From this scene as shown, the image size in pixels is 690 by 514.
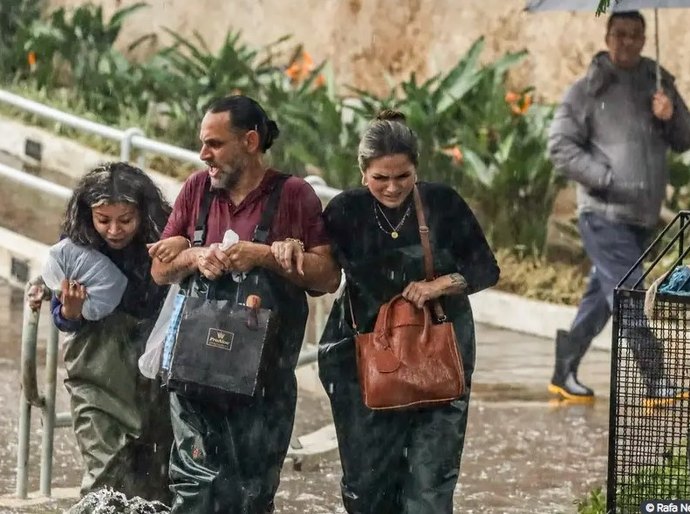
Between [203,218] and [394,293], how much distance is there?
666 millimetres

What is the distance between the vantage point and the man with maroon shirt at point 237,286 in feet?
20.9

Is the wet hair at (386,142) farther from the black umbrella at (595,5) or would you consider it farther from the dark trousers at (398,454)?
the black umbrella at (595,5)

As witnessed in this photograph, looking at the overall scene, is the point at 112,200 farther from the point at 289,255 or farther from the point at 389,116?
the point at 389,116

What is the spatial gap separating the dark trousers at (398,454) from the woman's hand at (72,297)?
962 millimetres

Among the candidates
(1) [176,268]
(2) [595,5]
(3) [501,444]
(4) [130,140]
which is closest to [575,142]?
(2) [595,5]

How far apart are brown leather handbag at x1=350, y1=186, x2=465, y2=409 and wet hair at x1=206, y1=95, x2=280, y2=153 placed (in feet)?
1.90

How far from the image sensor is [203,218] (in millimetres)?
6414

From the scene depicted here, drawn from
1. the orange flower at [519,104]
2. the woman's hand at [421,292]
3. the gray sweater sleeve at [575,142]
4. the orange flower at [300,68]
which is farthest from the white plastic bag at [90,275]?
the orange flower at [300,68]

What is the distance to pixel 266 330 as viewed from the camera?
6312 mm

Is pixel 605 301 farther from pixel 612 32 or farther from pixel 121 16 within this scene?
pixel 121 16

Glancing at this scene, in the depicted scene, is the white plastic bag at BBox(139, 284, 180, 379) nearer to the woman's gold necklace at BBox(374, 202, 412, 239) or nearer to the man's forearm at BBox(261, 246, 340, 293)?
the man's forearm at BBox(261, 246, 340, 293)

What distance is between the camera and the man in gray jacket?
407 inches

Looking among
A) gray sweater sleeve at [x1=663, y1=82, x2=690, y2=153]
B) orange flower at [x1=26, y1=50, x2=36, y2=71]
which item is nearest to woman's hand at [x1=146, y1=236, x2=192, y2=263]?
gray sweater sleeve at [x1=663, y1=82, x2=690, y2=153]

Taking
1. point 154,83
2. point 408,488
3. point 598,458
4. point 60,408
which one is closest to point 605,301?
point 598,458
